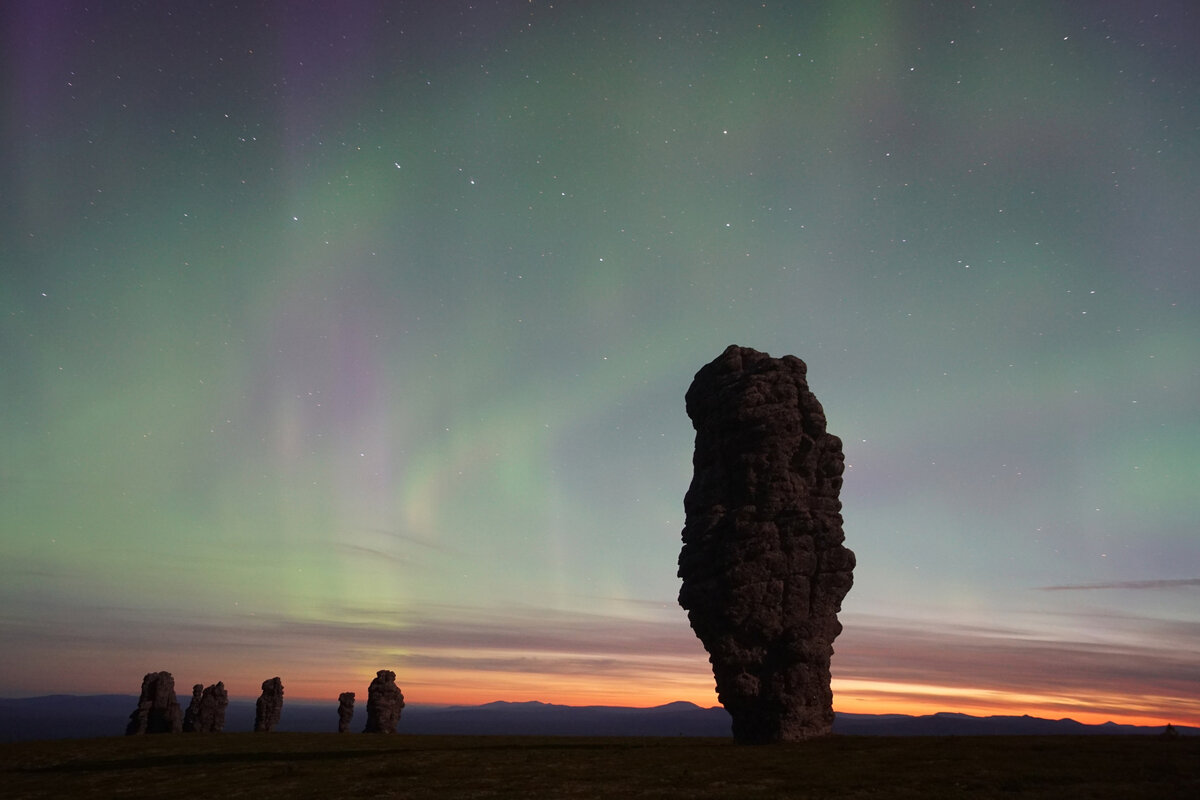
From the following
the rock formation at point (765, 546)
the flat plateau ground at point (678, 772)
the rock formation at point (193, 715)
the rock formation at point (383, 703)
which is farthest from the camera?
the rock formation at point (193, 715)

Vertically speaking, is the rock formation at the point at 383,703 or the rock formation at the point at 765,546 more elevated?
the rock formation at the point at 765,546

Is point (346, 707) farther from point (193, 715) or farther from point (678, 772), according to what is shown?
point (678, 772)

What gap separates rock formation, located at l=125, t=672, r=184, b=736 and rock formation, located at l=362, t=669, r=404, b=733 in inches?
978

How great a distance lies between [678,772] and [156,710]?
9038 centimetres

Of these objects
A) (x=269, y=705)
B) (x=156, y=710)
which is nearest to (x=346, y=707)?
(x=269, y=705)

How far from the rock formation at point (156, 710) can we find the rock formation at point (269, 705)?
9501mm

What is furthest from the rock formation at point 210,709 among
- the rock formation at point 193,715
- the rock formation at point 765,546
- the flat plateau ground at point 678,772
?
the rock formation at point 765,546

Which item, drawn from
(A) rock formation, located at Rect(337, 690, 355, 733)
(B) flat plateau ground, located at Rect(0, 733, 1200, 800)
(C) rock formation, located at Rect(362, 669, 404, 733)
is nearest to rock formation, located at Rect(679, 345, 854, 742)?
(B) flat plateau ground, located at Rect(0, 733, 1200, 800)

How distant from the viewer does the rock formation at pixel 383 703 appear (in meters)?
94.1

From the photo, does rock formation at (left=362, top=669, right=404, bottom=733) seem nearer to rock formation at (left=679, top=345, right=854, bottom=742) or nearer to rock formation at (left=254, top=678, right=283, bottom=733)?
rock formation at (left=254, top=678, right=283, bottom=733)

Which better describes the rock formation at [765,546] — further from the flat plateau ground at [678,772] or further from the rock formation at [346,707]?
the rock formation at [346,707]

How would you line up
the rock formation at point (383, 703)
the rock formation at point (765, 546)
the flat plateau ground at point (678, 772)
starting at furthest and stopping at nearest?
the rock formation at point (383, 703) < the rock formation at point (765, 546) < the flat plateau ground at point (678, 772)

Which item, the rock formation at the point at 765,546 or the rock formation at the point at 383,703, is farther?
the rock formation at the point at 383,703

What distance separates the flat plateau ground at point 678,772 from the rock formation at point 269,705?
53303 millimetres
